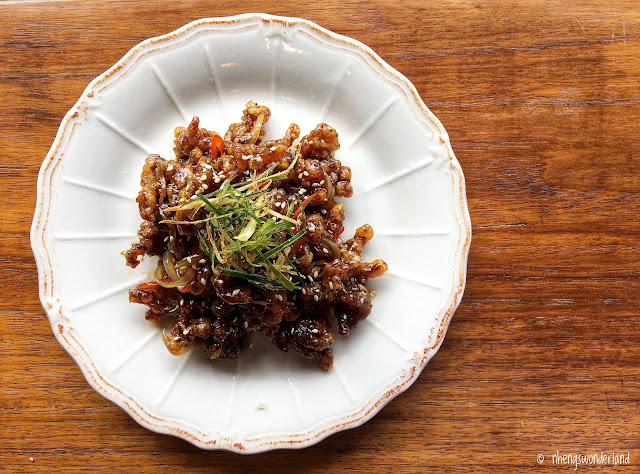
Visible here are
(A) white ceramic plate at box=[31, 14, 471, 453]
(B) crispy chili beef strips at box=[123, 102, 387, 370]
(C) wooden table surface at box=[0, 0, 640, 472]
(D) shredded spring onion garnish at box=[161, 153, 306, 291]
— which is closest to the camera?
(D) shredded spring onion garnish at box=[161, 153, 306, 291]

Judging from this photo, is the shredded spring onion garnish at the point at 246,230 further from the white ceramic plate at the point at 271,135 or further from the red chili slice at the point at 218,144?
the white ceramic plate at the point at 271,135

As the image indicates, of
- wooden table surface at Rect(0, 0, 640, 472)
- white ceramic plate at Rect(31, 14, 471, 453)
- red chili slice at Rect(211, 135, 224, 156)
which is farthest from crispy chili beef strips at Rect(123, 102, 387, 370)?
wooden table surface at Rect(0, 0, 640, 472)

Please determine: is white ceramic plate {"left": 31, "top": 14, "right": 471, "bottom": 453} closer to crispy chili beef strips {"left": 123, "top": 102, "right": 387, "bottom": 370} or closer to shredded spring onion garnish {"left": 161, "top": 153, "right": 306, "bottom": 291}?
crispy chili beef strips {"left": 123, "top": 102, "right": 387, "bottom": 370}

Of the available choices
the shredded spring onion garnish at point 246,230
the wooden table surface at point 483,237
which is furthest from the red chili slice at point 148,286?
the wooden table surface at point 483,237

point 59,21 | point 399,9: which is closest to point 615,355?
point 399,9

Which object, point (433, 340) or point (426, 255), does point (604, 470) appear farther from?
point (426, 255)
